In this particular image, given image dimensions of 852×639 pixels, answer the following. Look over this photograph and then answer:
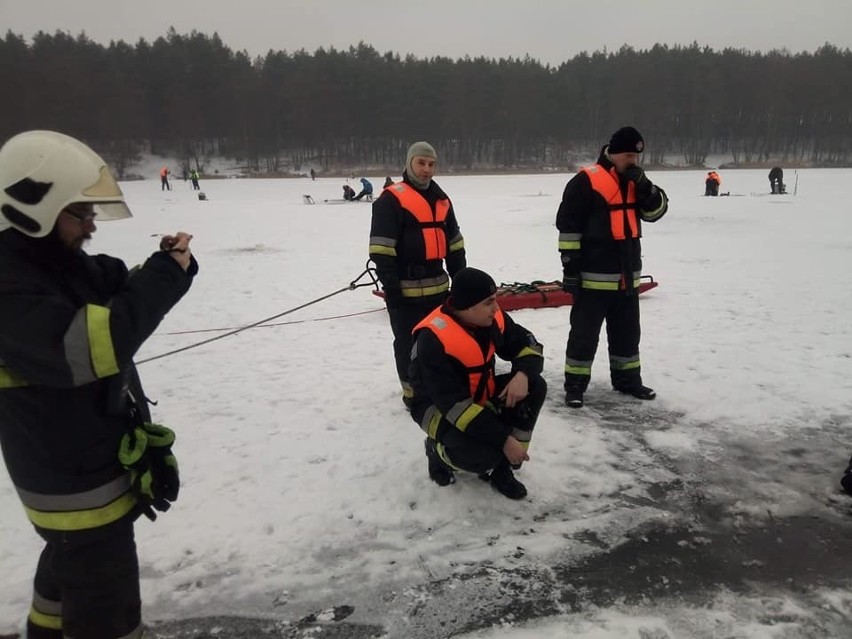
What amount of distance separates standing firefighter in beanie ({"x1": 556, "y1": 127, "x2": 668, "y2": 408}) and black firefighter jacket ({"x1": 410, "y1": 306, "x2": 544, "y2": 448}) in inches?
59.8

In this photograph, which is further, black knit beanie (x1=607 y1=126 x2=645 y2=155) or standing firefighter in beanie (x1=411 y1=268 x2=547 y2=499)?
black knit beanie (x1=607 y1=126 x2=645 y2=155)

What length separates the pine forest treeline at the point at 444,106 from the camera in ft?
249

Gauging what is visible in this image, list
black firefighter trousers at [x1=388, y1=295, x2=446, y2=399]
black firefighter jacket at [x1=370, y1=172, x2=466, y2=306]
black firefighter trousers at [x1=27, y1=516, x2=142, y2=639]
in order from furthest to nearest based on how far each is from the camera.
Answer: black firefighter trousers at [x1=388, y1=295, x2=446, y2=399] < black firefighter jacket at [x1=370, y1=172, x2=466, y2=306] < black firefighter trousers at [x1=27, y1=516, x2=142, y2=639]

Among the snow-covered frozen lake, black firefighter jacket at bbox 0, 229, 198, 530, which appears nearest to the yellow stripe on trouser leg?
black firefighter jacket at bbox 0, 229, 198, 530

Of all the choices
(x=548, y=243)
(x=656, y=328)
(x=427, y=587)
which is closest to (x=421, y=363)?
(x=427, y=587)

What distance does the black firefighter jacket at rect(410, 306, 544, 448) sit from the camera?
310 centimetres

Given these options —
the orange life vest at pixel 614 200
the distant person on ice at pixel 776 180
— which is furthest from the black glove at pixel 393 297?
the distant person on ice at pixel 776 180

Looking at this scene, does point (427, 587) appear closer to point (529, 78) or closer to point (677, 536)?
point (677, 536)

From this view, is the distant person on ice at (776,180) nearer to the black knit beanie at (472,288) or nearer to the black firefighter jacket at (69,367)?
the black knit beanie at (472,288)

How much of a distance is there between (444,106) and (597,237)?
78.5m

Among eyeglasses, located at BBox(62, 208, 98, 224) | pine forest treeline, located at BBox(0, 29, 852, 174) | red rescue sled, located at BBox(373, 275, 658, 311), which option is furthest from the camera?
pine forest treeline, located at BBox(0, 29, 852, 174)

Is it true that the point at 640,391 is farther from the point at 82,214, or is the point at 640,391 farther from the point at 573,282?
the point at 82,214

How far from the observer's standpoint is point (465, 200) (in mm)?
27141

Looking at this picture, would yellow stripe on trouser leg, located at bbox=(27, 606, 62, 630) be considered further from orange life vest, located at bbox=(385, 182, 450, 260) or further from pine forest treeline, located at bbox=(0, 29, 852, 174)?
pine forest treeline, located at bbox=(0, 29, 852, 174)
